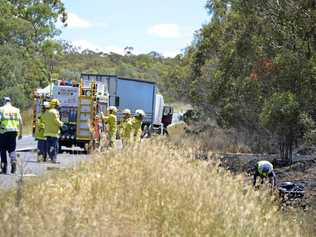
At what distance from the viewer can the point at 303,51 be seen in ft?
58.4

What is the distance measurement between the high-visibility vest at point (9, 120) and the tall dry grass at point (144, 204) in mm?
4440

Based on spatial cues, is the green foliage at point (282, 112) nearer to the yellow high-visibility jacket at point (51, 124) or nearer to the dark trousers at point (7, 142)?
the yellow high-visibility jacket at point (51, 124)

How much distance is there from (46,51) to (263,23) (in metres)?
39.5

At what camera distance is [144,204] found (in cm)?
809

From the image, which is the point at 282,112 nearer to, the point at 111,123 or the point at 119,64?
the point at 111,123

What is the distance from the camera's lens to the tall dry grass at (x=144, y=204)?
21.3 feet

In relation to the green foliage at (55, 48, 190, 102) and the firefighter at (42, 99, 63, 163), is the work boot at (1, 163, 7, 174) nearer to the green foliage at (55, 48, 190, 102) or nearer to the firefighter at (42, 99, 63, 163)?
the firefighter at (42, 99, 63, 163)

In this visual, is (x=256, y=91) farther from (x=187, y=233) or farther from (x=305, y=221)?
(x=187, y=233)

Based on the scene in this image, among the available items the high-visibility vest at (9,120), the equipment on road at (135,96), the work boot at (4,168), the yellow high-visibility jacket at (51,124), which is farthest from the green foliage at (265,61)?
the work boot at (4,168)

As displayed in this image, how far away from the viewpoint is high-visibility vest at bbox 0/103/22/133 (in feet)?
49.2

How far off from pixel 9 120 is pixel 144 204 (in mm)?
7595

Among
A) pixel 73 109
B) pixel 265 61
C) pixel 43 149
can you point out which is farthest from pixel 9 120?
pixel 265 61

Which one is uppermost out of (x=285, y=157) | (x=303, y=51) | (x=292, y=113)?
(x=303, y=51)

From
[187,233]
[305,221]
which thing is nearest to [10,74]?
[305,221]
